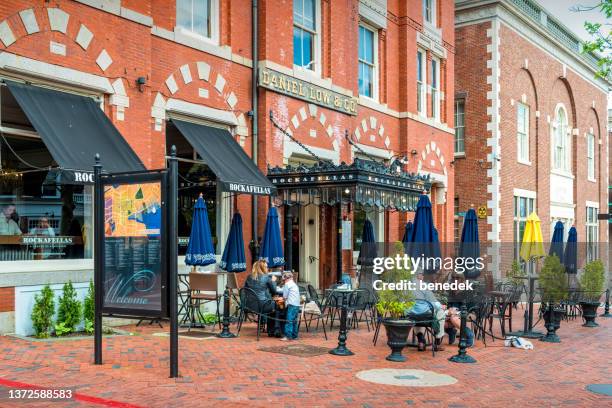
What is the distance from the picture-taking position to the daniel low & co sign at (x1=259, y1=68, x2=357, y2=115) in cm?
1598

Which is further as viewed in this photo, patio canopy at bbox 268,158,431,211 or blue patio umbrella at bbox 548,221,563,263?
blue patio umbrella at bbox 548,221,563,263

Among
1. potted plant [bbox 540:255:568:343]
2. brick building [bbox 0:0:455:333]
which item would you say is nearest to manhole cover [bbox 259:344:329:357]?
brick building [bbox 0:0:455:333]

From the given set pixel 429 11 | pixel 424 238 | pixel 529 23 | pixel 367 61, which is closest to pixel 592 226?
pixel 529 23

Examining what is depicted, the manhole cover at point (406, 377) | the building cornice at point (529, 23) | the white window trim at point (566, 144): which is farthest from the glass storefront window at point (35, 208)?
the white window trim at point (566, 144)

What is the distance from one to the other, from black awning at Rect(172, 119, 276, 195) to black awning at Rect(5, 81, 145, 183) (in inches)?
74.9

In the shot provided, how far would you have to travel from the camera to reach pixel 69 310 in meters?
11.2

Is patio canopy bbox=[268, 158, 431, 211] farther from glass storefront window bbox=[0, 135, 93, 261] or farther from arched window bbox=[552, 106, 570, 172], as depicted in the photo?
arched window bbox=[552, 106, 570, 172]

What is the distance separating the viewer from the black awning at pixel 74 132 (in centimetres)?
1070

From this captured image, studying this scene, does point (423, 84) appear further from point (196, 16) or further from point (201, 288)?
point (201, 288)

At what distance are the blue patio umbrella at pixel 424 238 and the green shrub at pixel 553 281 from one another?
259 cm

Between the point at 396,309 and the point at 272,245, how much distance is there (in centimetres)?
423

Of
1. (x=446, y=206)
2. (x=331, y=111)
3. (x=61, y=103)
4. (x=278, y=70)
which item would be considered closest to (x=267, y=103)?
(x=278, y=70)

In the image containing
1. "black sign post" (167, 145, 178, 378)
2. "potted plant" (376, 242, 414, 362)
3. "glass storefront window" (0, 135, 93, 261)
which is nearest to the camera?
"black sign post" (167, 145, 178, 378)

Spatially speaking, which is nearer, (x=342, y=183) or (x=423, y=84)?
(x=342, y=183)
